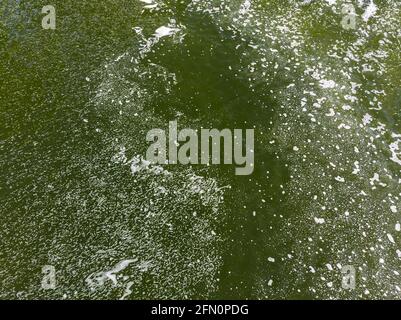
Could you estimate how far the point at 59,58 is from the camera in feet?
20.3

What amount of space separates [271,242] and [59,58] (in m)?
4.57

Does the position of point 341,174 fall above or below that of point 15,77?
below

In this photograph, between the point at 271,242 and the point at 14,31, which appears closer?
the point at 271,242

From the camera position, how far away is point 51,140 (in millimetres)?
5242

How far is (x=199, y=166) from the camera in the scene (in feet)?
A: 17.3

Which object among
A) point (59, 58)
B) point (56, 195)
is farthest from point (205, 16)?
point (56, 195)

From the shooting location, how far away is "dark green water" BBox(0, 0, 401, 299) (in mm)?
4383

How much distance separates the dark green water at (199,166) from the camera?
4.38 m

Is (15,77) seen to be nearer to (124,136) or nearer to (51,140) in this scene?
(51,140)
